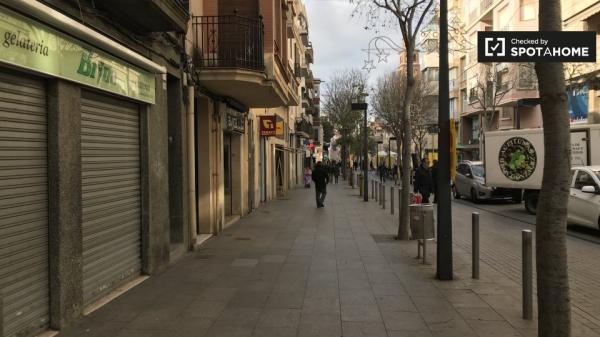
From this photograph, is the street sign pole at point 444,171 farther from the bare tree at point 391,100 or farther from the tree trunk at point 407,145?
the bare tree at point 391,100

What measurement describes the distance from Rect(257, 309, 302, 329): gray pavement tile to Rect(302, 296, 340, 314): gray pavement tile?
15cm

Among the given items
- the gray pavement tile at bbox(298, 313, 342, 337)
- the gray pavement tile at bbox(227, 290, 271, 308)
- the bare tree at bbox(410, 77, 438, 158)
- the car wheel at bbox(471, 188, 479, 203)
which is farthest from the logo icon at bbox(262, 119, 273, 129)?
the bare tree at bbox(410, 77, 438, 158)

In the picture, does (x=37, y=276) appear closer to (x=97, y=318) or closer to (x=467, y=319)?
(x=97, y=318)

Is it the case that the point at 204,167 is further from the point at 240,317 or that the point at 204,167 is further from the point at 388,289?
the point at 240,317

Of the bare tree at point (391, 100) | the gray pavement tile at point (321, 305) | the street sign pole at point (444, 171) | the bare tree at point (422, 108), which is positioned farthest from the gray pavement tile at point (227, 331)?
the bare tree at point (422, 108)

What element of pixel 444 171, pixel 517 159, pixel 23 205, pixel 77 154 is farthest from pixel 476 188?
pixel 23 205

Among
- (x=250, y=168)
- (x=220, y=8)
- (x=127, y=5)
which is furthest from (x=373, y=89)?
(x=127, y=5)

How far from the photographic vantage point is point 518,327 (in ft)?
17.4

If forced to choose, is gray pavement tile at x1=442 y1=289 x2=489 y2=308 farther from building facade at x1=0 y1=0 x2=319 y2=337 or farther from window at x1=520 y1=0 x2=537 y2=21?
window at x1=520 y1=0 x2=537 y2=21

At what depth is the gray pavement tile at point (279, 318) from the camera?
542 cm

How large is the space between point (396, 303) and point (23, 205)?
13.2ft

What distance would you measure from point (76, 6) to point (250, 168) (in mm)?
13005

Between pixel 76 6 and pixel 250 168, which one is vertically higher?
pixel 76 6

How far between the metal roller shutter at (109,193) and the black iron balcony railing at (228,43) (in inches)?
156
